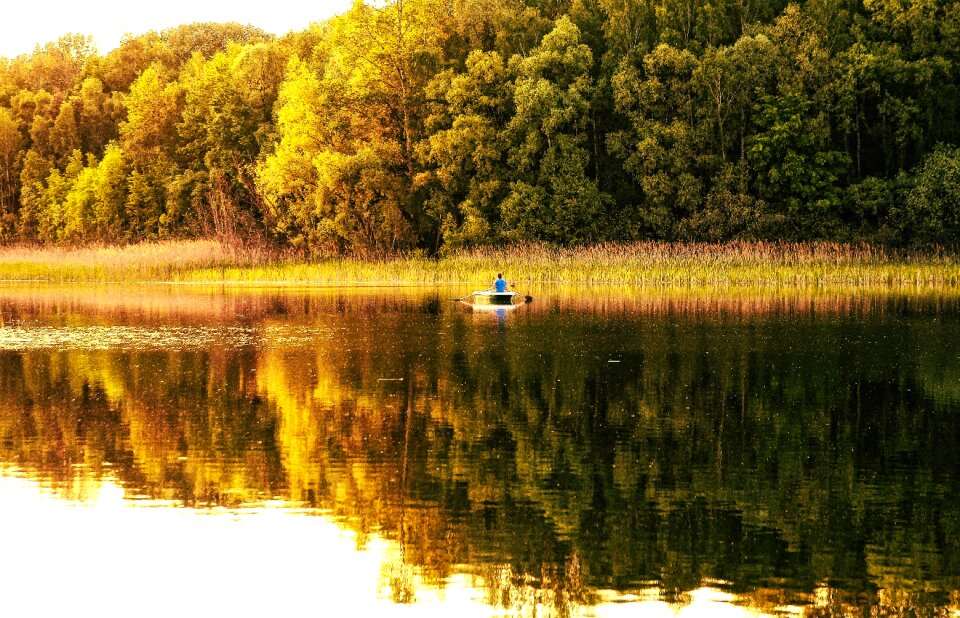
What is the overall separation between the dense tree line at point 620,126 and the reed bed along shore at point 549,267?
8.58 ft

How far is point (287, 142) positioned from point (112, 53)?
54.2 meters

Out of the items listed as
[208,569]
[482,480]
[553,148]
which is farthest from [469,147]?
[208,569]

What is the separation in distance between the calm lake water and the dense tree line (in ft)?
111

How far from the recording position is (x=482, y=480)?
40.3 feet

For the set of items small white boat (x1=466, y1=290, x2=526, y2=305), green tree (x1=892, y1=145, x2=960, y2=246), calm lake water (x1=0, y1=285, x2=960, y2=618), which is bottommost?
small white boat (x1=466, y1=290, x2=526, y2=305)

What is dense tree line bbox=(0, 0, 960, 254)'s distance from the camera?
58719 mm

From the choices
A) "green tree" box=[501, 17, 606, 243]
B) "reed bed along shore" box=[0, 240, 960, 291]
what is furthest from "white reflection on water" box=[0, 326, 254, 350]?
"green tree" box=[501, 17, 606, 243]

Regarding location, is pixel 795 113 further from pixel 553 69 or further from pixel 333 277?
pixel 333 277

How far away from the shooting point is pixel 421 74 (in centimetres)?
6450

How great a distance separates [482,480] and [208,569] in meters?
3.58

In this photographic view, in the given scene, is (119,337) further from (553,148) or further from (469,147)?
(553,148)

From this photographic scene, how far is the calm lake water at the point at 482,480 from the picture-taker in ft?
29.3

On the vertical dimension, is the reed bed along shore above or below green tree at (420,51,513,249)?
below

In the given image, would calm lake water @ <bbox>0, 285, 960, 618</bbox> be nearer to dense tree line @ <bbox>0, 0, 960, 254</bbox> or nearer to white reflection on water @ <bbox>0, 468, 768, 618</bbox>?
white reflection on water @ <bbox>0, 468, 768, 618</bbox>
